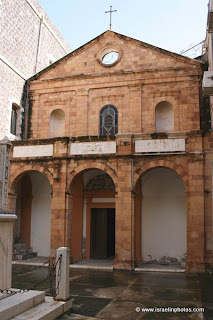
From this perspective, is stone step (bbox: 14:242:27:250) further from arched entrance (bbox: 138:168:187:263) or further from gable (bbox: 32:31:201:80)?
gable (bbox: 32:31:201:80)

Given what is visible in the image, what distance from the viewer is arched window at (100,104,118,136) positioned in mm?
17531

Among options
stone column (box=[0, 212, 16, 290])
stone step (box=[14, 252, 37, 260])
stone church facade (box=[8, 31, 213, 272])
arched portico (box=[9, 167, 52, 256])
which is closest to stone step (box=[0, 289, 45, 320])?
stone column (box=[0, 212, 16, 290])

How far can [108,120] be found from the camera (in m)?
17.7

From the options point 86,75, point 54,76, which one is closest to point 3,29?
point 54,76

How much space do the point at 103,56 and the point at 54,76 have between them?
9.14ft

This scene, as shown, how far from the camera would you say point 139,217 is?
16.4 meters

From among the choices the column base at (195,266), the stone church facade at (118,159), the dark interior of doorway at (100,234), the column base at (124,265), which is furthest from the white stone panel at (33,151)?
the column base at (195,266)

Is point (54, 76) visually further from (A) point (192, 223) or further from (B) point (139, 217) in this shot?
(A) point (192, 223)

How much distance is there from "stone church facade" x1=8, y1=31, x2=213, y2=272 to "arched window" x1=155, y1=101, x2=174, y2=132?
49mm

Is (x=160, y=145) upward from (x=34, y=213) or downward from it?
upward

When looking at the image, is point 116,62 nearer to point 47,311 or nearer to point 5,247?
point 5,247

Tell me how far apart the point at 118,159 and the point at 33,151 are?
3.97m

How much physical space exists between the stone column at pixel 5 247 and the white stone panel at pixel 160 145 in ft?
28.0

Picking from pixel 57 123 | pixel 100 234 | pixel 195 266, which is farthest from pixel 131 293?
pixel 57 123
